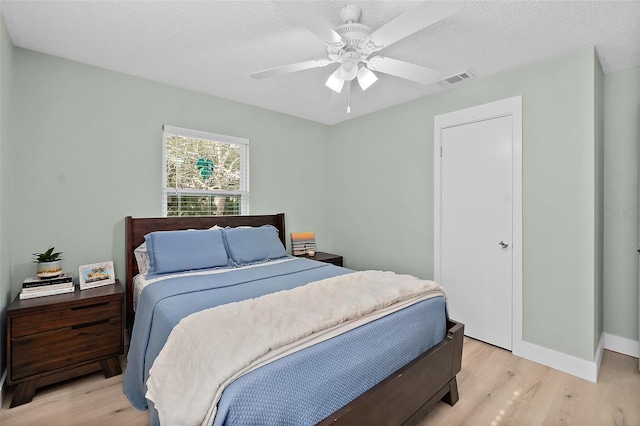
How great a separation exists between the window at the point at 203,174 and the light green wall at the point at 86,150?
97mm

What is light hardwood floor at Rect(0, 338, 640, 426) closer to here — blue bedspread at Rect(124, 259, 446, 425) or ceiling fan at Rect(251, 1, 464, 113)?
blue bedspread at Rect(124, 259, 446, 425)

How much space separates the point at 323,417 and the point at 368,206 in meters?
2.97

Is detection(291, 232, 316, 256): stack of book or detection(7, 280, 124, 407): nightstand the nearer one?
detection(7, 280, 124, 407): nightstand

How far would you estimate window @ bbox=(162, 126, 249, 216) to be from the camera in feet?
10.4

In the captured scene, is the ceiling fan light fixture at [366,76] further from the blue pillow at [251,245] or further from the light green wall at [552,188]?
the blue pillow at [251,245]

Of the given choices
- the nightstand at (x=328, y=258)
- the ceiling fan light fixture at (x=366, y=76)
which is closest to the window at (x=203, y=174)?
the nightstand at (x=328, y=258)

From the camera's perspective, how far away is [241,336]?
1346 mm

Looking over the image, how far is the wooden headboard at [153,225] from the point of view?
279cm

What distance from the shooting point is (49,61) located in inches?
99.0

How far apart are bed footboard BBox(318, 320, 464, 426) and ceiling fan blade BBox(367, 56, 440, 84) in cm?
A: 170

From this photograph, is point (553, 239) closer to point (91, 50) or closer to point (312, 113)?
point (312, 113)

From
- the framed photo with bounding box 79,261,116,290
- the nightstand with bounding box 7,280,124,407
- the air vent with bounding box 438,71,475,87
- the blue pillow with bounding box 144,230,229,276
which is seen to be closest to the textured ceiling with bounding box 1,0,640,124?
the air vent with bounding box 438,71,475,87

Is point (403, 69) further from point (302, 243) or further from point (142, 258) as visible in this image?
point (142, 258)

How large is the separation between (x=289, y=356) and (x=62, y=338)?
6.11 feet
